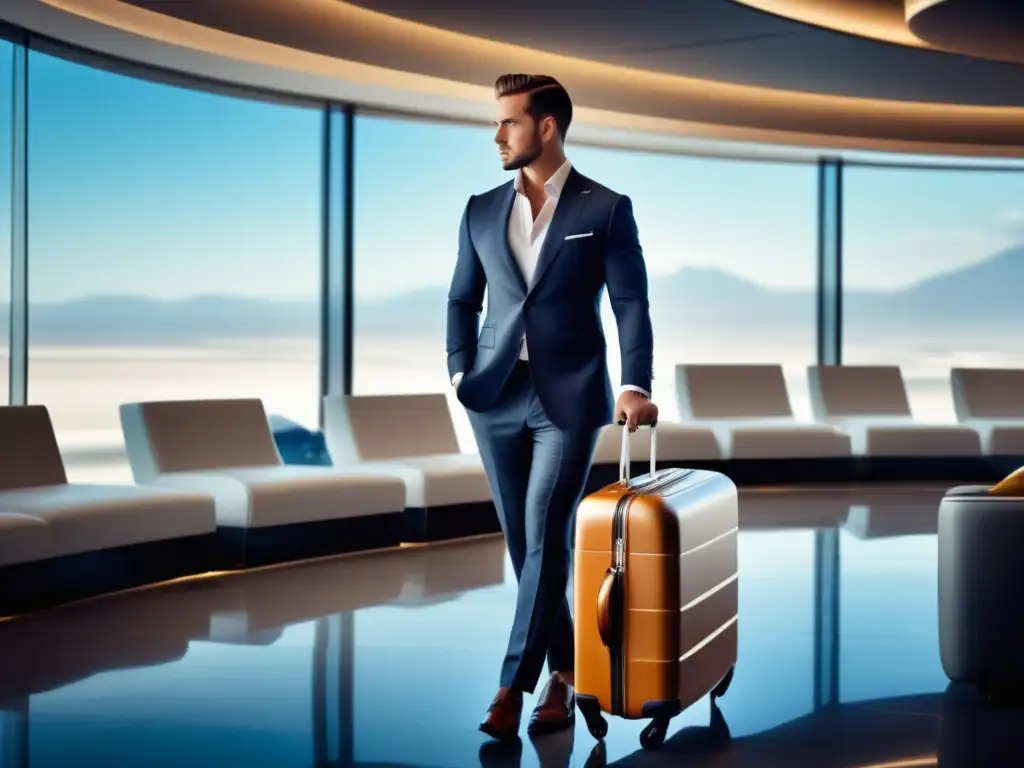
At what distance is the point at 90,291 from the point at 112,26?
304 cm

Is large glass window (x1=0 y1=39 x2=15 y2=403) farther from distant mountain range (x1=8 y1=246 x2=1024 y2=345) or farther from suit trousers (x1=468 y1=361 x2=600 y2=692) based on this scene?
suit trousers (x1=468 y1=361 x2=600 y2=692)

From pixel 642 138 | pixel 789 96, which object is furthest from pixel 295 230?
pixel 789 96

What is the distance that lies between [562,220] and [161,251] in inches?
297

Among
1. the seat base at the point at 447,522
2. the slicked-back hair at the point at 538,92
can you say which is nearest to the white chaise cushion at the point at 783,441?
the seat base at the point at 447,522

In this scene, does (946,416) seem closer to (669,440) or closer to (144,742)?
(669,440)

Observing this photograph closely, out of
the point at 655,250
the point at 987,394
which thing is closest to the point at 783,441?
the point at 987,394

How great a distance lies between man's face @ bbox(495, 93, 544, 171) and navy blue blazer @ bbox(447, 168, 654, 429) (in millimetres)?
131

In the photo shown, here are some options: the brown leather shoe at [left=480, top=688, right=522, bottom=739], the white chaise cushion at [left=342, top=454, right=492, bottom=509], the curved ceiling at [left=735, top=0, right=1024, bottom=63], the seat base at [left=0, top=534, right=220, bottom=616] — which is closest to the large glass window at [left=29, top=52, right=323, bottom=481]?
the white chaise cushion at [left=342, top=454, right=492, bottom=509]

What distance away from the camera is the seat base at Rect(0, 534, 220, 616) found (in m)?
5.09

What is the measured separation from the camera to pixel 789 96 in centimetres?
1046

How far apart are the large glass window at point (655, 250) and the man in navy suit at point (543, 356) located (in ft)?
24.1

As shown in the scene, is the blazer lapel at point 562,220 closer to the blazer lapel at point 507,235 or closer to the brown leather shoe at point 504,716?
the blazer lapel at point 507,235

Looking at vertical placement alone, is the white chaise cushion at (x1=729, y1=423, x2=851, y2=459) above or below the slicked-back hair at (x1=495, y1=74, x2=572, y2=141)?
below

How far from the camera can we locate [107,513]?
5.41 m
